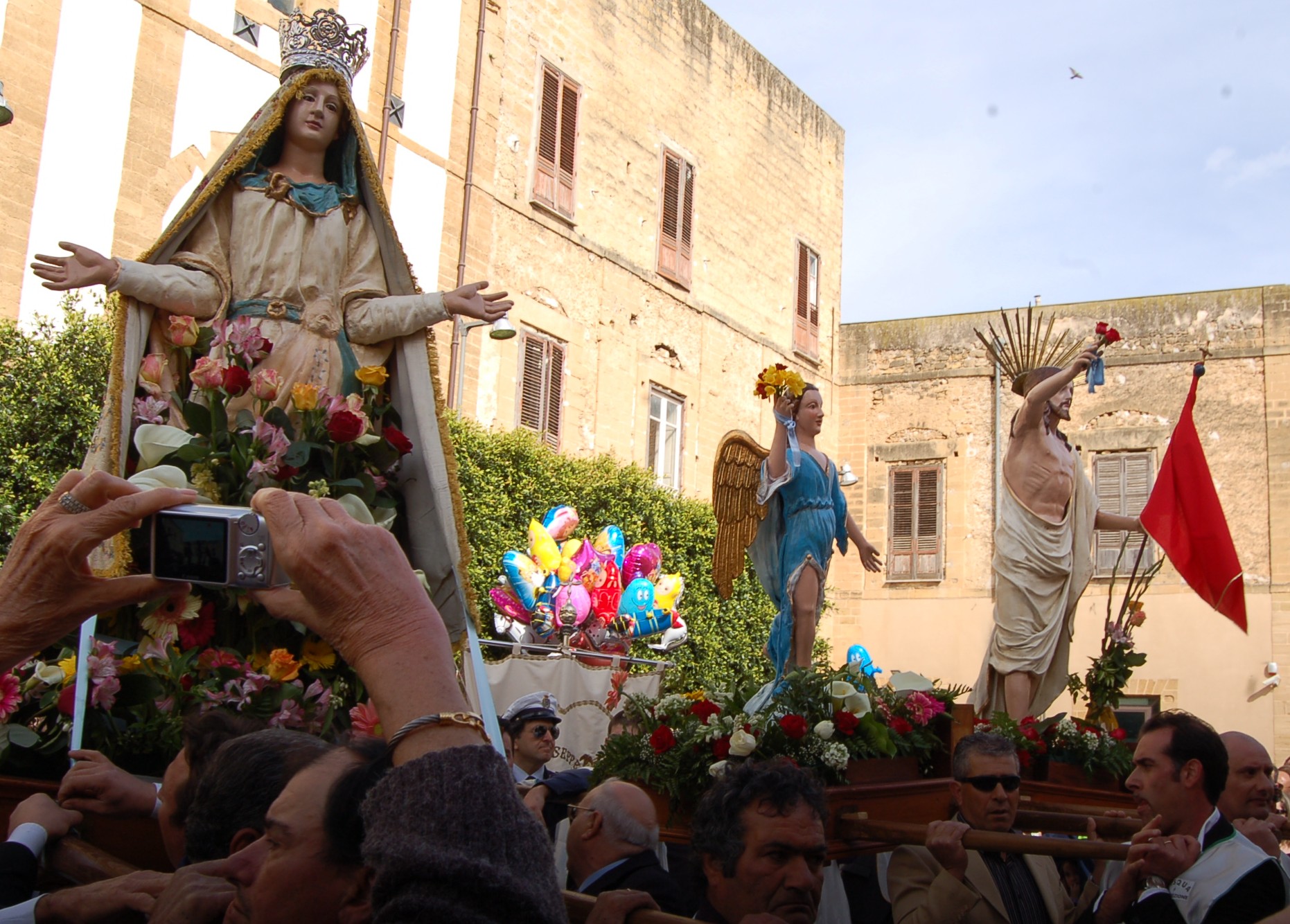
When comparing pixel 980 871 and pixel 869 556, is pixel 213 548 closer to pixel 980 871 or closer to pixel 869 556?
pixel 980 871

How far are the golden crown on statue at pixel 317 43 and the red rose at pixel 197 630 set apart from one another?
212cm

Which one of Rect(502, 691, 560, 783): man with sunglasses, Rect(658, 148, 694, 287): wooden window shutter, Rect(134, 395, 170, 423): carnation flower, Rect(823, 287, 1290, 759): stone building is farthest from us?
Rect(823, 287, 1290, 759): stone building

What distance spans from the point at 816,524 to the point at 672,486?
43.4 ft

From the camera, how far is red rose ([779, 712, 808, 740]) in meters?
4.39

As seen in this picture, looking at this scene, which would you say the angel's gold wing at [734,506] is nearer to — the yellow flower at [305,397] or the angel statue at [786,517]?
the angel statue at [786,517]

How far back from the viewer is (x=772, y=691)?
5.11 meters

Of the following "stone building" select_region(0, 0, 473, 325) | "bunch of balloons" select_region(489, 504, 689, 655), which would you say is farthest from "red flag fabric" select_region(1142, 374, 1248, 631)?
"stone building" select_region(0, 0, 473, 325)

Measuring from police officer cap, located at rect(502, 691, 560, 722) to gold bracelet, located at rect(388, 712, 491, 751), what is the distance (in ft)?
13.0

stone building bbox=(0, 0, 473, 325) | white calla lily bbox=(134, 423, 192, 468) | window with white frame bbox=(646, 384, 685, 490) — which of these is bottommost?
white calla lily bbox=(134, 423, 192, 468)

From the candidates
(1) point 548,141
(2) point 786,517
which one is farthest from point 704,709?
(1) point 548,141

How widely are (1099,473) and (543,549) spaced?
11270mm

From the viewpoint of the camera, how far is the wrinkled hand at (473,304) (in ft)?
15.5

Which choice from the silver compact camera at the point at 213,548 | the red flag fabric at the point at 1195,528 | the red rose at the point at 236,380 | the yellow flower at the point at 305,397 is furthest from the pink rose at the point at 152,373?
the red flag fabric at the point at 1195,528

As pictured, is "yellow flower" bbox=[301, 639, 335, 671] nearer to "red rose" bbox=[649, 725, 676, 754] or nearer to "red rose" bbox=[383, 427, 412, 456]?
"red rose" bbox=[383, 427, 412, 456]
